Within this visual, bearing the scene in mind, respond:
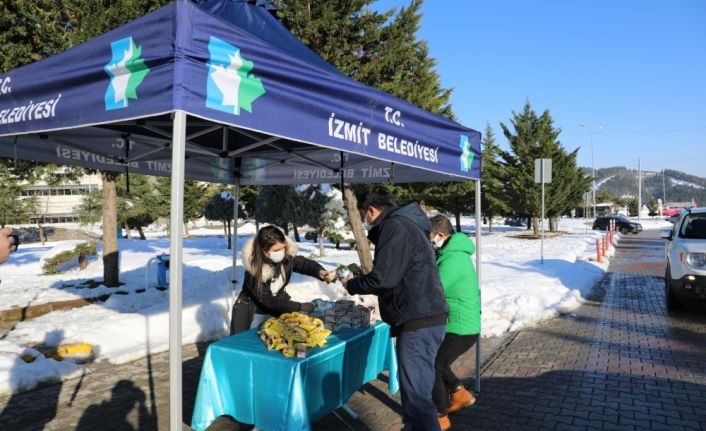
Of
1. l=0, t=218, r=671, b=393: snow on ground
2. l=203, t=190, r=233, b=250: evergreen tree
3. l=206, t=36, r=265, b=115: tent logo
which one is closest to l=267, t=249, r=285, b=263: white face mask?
l=206, t=36, r=265, b=115: tent logo

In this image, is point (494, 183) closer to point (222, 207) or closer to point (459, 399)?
point (222, 207)

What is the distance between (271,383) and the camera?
350cm

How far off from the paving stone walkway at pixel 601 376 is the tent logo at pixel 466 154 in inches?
98.9

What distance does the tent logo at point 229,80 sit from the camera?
2711 millimetres

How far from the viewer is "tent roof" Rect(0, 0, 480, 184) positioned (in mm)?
2643

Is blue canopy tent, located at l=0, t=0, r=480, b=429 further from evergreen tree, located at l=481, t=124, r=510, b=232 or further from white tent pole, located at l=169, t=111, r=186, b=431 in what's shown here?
evergreen tree, located at l=481, t=124, r=510, b=232

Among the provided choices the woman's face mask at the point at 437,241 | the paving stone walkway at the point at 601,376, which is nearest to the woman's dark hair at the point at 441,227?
the woman's face mask at the point at 437,241

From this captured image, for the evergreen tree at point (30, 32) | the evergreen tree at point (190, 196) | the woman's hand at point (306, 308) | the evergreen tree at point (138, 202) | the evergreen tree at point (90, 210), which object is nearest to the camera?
the woman's hand at point (306, 308)

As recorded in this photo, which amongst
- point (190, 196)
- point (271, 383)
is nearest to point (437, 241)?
point (271, 383)

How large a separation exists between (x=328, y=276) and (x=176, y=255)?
7.56ft

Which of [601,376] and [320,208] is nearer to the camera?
[601,376]

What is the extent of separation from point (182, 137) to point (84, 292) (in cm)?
920

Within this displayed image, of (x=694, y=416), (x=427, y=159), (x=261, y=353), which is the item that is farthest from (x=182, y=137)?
(x=694, y=416)

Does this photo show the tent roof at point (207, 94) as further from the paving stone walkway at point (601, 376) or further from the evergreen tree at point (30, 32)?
the evergreen tree at point (30, 32)
